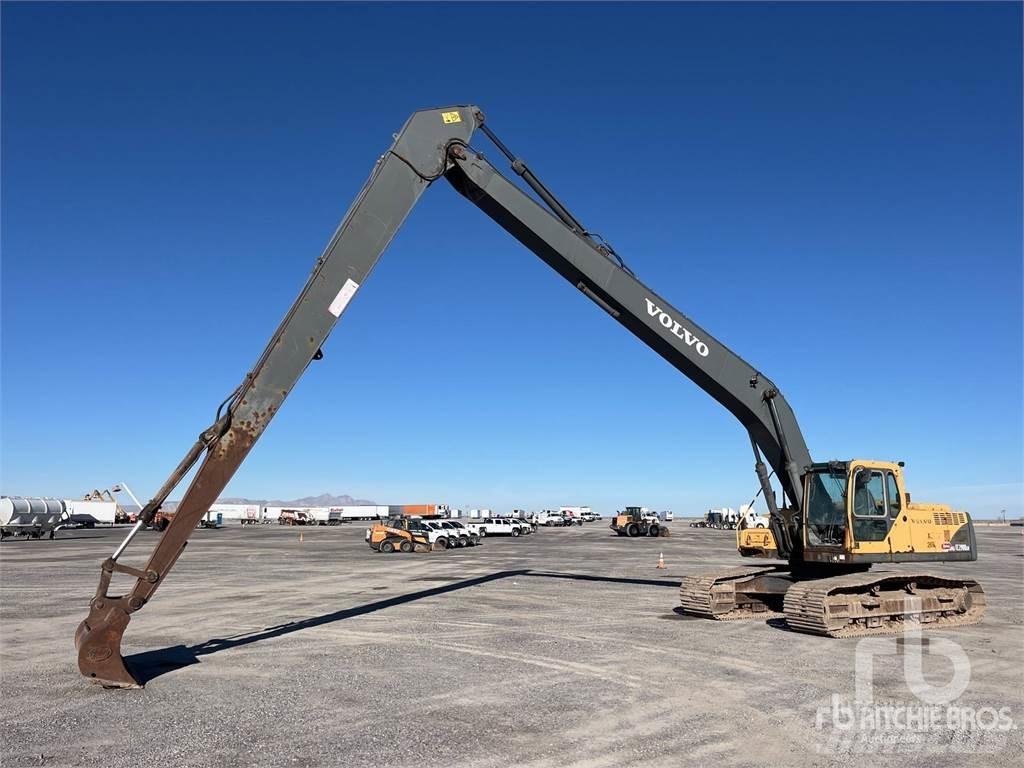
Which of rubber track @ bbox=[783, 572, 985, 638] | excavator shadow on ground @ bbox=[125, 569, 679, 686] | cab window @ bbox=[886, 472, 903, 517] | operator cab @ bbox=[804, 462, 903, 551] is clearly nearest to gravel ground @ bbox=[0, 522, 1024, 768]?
excavator shadow on ground @ bbox=[125, 569, 679, 686]

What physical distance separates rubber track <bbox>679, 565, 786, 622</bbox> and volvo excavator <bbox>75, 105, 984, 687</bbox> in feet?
0.12

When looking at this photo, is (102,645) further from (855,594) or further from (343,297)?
(855,594)

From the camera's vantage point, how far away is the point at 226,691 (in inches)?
388

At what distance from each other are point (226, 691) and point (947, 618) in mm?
14562

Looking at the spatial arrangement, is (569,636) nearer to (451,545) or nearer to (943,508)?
(943,508)

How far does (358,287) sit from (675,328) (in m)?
7.02

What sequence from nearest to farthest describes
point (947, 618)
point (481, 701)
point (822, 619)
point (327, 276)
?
point (481, 701) → point (327, 276) → point (822, 619) → point (947, 618)

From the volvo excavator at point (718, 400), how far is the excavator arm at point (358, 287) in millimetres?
22

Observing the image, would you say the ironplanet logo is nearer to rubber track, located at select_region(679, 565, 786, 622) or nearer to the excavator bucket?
rubber track, located at select_region(679, 565, 786, 622)

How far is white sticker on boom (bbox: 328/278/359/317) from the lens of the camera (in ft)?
38.7

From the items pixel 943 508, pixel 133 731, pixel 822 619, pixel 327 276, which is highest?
pixel 327 276

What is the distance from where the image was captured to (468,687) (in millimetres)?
10102

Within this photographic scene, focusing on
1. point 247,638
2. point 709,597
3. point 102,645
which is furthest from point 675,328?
point 102,645

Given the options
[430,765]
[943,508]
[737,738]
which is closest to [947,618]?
[943,508]
